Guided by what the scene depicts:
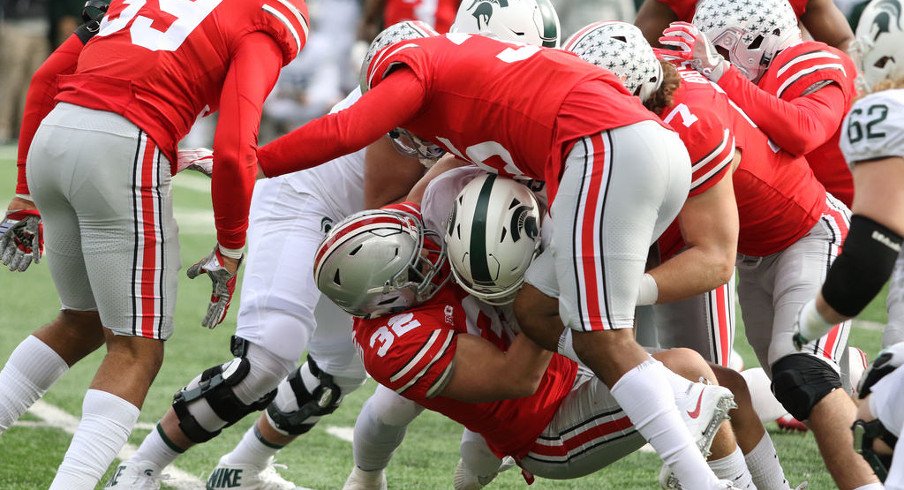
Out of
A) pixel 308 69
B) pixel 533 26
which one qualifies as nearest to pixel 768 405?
pixel 533 26

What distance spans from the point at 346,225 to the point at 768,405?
6.66 feet

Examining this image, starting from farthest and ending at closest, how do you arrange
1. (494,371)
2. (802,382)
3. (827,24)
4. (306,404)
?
(827,24)
(306,404)
(802,382)
(494,371)

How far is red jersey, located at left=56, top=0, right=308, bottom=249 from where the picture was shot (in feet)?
11.7

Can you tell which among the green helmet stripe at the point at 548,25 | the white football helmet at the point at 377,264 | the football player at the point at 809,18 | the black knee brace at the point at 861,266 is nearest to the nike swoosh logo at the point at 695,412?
the black knee brace at the point at 861,266

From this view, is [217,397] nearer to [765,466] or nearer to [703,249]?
[703,249]

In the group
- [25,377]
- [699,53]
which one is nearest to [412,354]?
[25,377]

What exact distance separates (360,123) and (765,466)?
1624 mm

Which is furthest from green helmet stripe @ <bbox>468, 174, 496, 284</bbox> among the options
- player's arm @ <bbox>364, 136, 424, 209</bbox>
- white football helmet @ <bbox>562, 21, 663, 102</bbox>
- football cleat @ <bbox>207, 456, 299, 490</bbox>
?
football cleat @ <bbox>207, 456, 299, 490</bbox>

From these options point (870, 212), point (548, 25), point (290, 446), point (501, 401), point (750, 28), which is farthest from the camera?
point (290, 446)

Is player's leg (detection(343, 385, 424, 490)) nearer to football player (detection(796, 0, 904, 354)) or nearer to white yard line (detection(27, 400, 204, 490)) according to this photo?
white yard line (detection(27, 400, 204, 490))

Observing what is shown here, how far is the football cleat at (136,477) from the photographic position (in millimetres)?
4012

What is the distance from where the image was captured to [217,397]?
4.02 meters

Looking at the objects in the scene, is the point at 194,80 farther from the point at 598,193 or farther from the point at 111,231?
the point at 598,193

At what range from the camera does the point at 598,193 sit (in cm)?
329
